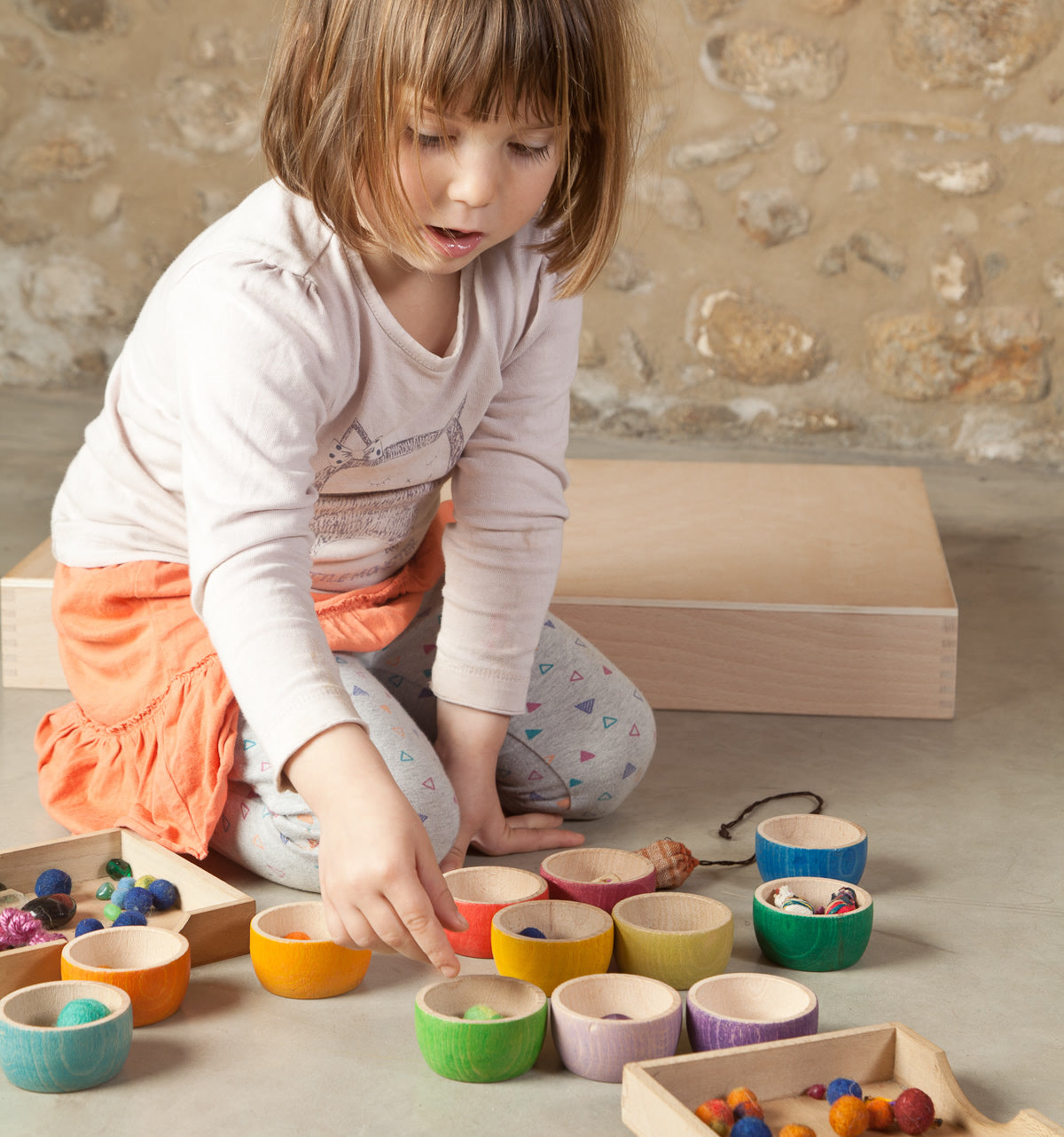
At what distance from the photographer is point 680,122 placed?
2.60 meters

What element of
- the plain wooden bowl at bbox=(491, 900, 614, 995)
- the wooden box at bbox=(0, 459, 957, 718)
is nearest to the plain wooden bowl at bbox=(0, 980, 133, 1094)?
the plain wooden bowl at bbox=(491, 900, 614, 995)

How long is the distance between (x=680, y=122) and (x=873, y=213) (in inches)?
15.9

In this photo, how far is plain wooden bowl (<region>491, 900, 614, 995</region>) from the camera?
2.85ft

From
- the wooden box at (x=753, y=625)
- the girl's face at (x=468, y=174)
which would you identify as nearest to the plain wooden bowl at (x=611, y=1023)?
the girl's face at (x=468, y=174)

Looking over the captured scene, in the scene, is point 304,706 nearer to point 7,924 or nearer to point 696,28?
point 7,924

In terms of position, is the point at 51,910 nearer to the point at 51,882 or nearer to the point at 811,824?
the point at 51,882

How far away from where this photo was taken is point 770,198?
2.58 meters

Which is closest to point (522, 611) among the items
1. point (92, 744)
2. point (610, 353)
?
point (92, 744)

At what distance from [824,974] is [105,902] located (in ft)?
1.73

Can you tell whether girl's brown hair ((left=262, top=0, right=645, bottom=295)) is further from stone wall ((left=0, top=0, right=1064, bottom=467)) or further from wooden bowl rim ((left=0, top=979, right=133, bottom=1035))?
stone wall ((left=0, top=0, right=1064, bottom=467))

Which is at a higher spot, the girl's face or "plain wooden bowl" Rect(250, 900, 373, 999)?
the girl's face

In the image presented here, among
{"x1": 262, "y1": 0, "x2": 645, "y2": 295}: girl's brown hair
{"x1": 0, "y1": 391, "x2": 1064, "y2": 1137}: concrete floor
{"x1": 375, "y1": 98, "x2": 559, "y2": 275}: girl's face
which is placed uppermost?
{"x1": 262, "y1": 0, "x2": 645, "y2": 295}: girl's brown hair

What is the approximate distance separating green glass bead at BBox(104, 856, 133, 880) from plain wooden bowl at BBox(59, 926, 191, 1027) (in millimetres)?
162

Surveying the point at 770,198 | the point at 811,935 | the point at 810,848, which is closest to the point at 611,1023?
the point at 811,935
